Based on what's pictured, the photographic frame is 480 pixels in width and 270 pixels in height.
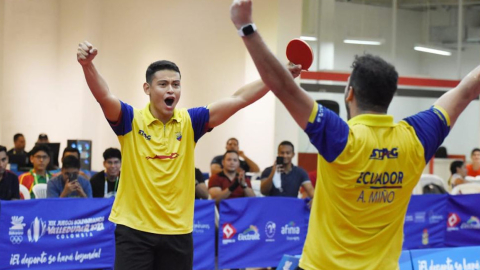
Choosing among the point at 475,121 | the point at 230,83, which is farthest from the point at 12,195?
the point at 475,121

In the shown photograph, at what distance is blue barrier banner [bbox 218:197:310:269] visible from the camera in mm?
9203

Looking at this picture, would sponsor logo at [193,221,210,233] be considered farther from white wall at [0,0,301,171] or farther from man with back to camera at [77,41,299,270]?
white wall at [0,0,301,171]

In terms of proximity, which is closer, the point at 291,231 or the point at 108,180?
the point at 108,180

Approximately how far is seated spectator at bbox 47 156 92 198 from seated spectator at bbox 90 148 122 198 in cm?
13

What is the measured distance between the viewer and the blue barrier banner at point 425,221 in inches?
414

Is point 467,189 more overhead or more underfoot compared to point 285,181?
more underfoot

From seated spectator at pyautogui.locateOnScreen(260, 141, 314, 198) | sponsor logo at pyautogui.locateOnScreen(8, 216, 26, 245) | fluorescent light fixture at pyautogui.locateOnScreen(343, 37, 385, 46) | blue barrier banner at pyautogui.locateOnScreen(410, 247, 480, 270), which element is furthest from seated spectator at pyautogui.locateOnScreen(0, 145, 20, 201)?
fluorescent light fixture at pyautogui.locateOnScreen(343, 37, 385, 46)

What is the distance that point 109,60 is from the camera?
1964 cm

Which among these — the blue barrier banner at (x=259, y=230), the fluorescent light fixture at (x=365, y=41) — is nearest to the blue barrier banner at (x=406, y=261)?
the blue barrier banner at (x=259, y=230)

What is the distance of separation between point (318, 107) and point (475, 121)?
18.8 m

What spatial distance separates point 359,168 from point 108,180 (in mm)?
6112

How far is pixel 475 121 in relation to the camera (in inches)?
816

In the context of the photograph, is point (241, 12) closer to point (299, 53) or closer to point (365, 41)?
point (299, 53)

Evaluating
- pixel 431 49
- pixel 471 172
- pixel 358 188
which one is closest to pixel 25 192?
pixel 358 188
